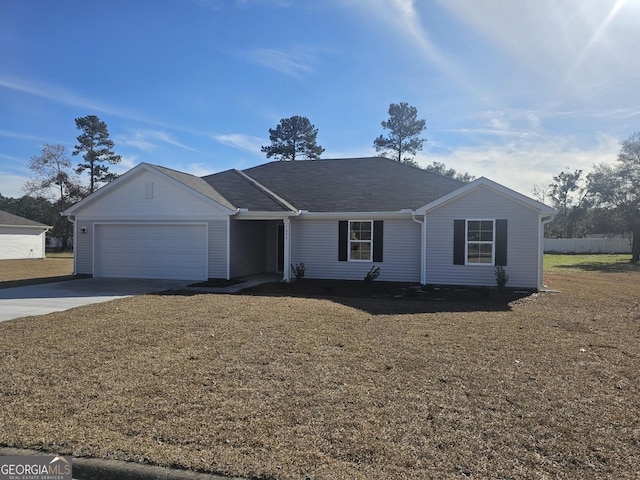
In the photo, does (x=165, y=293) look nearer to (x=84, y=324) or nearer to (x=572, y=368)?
(x=84, y=324)

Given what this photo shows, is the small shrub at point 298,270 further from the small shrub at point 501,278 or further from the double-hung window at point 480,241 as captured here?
the small shrub at point 501,278

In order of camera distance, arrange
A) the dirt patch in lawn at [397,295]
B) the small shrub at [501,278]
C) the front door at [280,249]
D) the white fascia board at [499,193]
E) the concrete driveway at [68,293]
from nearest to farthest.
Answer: the concrete driveway at [68,293] → the dirt patch in lawn at [397,295] → the white fascia board at [499,193] → the small shrub at [501,278] → the front door at [280,249]

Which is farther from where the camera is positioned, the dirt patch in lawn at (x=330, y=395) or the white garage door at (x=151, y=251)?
the white garage door at (x=151, y=251)

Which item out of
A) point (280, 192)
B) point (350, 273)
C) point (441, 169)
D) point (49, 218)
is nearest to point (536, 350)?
point (350, 273)

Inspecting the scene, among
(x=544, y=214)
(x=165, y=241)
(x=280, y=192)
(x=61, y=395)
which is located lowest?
(x=61, y=395)

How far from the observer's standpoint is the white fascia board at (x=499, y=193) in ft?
42.1

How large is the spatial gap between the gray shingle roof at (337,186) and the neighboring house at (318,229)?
3.0 inches

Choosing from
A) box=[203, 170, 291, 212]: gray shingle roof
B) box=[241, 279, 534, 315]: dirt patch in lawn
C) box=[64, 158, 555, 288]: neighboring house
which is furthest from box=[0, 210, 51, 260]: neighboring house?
box=[241, 279, 534, 315]: dirt patch in lawn

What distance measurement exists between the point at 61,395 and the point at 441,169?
47.3 metres

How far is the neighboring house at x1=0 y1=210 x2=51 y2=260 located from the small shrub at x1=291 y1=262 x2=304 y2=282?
24.4 metres

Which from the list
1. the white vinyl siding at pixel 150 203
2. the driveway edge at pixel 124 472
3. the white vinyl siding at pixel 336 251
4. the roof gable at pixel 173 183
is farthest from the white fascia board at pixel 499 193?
the driveway edge at pixel 124 472

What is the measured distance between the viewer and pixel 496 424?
148 inches

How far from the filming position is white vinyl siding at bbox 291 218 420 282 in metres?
14.7

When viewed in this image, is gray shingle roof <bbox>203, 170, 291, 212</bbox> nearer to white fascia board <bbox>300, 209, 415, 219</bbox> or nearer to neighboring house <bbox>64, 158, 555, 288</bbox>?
→ neighboring house <bbox>64, 158, 555, 288</bbox>
